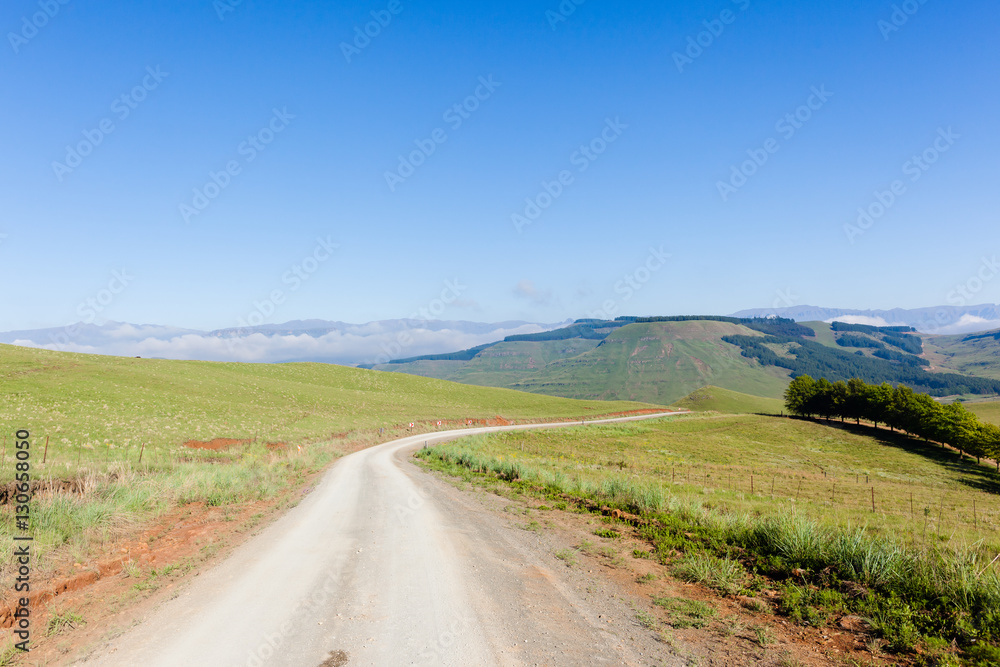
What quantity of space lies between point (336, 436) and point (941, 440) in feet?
300

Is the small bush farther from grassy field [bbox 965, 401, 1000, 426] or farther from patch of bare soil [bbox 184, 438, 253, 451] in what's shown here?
grassy field [bbox 965, 401, 1000, 426]

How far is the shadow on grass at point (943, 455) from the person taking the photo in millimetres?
49784

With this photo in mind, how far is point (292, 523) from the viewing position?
13844mm

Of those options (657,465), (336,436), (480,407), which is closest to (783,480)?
(657,465)

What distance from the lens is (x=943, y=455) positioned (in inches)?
2549

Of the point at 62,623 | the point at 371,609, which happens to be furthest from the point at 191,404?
the point at 371,609

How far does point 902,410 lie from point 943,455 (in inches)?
660

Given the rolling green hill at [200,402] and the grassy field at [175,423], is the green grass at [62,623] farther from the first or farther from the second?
the rolling green hill at [200,402]

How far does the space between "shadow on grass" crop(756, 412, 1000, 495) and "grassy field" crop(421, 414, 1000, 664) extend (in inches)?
19.9

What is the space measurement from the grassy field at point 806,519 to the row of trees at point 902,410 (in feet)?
21.1

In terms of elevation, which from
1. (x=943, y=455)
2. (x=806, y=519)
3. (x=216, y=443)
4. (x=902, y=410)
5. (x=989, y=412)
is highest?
(x=806, y=519)

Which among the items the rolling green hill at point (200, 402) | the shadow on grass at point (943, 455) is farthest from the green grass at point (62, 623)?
the shadow on grass at point (943, 455)

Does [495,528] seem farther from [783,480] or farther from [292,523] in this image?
[783,480]

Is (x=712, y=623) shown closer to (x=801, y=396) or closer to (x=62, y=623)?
(x=62, y=623)
